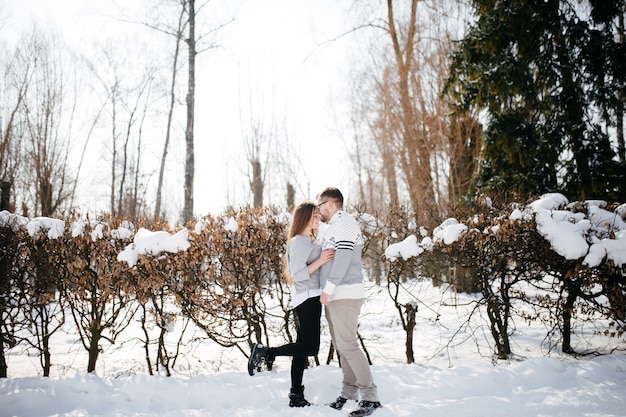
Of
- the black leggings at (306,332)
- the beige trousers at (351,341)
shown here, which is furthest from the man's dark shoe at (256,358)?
the beige trousers at (351,341)

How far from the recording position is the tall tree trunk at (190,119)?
31.0 feet

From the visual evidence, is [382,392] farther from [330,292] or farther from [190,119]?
[190,119]

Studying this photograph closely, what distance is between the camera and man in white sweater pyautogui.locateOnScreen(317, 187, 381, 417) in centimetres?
284

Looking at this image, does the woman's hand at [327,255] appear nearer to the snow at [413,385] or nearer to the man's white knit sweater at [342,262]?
the man's white knit sweater at [342,262]

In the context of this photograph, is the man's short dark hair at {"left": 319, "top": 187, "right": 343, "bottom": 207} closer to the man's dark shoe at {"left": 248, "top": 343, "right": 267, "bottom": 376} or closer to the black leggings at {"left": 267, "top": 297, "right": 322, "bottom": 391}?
the black leggings at {"left": 267, "top": 297, "right": 322, "bottom": 391}

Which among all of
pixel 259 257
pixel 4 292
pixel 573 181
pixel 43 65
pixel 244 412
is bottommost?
pixel 244 412

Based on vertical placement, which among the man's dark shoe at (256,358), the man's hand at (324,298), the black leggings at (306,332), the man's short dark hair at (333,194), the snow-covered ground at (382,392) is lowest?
the snow-covered ground at (382,392)

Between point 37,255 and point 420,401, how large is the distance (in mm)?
4398

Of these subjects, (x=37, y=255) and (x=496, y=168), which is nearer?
(x=37, y=255)

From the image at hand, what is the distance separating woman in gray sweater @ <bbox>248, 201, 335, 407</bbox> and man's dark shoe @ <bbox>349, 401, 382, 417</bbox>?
1.67ft

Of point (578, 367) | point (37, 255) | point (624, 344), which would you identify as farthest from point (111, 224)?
point (624, 344)

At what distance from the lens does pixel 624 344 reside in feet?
14.4

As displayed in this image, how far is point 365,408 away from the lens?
112 inches

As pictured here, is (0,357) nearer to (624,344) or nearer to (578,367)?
(578,367)
